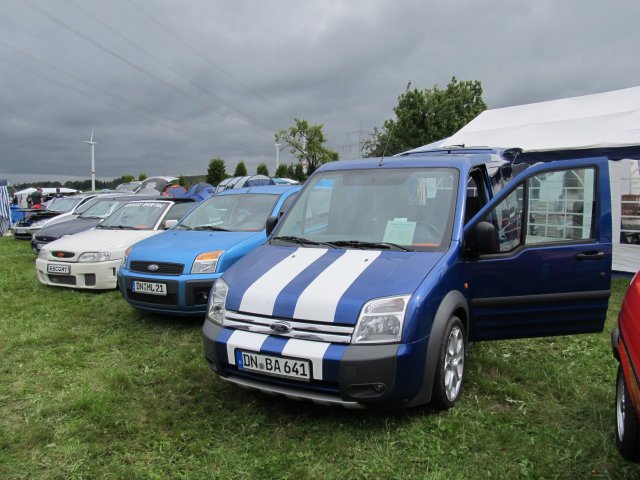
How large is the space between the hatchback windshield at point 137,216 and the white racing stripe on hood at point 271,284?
4.86 metres

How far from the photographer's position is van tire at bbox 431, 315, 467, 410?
2.99 meters

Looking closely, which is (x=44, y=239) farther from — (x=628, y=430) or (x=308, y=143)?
Result: (x=308, y=143)

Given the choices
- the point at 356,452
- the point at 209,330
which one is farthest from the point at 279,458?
the point at 209,330

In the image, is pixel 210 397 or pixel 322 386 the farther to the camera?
pixel 210 397

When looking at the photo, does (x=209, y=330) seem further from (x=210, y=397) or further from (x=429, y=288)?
(x=429, y=288)

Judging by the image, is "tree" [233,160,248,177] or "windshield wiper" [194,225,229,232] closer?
"windshield wiper" [194,225,229,232]

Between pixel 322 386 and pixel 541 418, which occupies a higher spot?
pixel 322 386

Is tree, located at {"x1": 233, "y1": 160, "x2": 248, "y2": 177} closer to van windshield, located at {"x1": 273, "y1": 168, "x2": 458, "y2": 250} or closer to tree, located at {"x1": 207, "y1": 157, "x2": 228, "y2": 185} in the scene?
tree, located at {"x1": 207, "y1": 157, "x2": 228, "y2": 185}

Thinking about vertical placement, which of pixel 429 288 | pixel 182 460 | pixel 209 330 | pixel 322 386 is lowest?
pixel 182 460

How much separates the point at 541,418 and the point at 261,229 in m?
3.81

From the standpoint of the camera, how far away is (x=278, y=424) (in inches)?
123

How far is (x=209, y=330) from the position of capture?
3.22 m

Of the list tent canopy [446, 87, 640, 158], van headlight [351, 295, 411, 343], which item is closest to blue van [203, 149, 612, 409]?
van headlight [351, 295, 411, 343]

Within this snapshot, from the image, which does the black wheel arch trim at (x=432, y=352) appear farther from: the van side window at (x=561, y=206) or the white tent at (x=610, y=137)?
the white tent at (x=610, y=137)
